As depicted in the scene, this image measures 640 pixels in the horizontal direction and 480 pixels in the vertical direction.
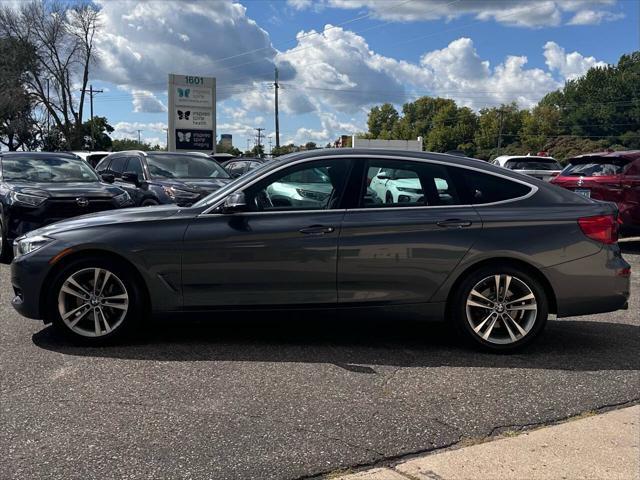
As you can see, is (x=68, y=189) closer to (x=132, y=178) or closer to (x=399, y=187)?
(x=132, y=178)

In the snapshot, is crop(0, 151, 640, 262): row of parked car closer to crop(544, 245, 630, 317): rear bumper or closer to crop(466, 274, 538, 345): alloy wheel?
crop(466, 274, 538, 345): alloy wheel

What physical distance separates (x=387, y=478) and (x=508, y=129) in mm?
130912

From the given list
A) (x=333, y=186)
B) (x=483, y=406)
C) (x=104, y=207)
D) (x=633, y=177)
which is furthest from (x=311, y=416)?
(x=633, y=177)

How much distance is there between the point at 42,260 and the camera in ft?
15.6

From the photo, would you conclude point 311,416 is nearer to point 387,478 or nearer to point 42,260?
point 387,478

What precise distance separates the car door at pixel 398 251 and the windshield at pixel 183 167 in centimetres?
671

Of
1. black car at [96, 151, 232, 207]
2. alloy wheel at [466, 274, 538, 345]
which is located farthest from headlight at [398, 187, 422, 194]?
black car at [96, 151, 232, 207]

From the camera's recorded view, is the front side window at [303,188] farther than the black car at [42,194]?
Answer: No

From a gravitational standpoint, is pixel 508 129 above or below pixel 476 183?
above

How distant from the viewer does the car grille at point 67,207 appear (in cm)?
811

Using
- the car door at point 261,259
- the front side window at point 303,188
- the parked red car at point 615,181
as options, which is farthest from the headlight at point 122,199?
the parked red car at point 615,181

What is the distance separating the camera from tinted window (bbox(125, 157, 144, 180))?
1119cm

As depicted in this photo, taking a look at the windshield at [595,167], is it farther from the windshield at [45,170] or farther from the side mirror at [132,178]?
→ the windshield at [45,170]

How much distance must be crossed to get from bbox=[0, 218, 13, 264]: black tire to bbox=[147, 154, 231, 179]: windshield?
9.70ft
